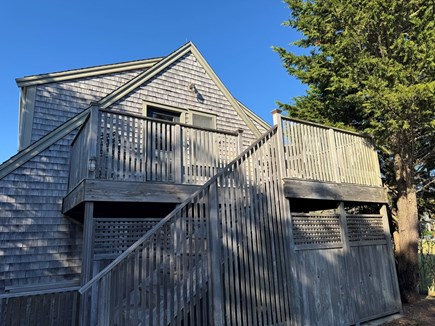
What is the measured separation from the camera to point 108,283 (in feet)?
11.6

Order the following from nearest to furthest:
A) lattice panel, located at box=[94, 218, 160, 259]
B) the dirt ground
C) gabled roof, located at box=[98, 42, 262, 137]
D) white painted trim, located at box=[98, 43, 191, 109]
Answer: lattice panel, located at box=[94, 218, 160, 259]
the dirt ground
white painted trim, located at box=[98, 43, 191, 109]
gabled roof, located at box=[98, 42, 262, 137]

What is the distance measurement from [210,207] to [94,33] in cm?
1520

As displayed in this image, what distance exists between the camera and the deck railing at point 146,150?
5.27 metres

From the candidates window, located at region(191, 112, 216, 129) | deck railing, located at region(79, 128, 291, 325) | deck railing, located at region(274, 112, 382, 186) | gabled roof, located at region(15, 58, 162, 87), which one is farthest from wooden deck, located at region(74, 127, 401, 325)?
gabled roof, located at region(15, 58, 162, 87)

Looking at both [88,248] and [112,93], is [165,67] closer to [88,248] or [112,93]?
[112,93]

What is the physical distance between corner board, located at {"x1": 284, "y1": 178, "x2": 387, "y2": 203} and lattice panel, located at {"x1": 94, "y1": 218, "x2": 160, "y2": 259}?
9.46ft

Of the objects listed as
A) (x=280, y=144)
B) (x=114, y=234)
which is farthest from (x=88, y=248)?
(x=280, y=144)

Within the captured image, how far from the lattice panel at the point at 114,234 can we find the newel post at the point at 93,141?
3.08 feet

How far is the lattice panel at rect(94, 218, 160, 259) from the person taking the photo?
5.45 meters

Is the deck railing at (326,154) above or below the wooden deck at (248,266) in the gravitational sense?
above

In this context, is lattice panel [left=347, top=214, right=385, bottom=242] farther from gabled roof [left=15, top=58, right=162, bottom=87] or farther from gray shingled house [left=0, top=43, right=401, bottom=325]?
gabled roof [left=15, top=58, right=162, bottom=87]

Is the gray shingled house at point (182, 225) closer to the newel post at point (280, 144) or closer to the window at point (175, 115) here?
the newel post at point (280, 144)

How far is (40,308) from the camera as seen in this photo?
5391 mm

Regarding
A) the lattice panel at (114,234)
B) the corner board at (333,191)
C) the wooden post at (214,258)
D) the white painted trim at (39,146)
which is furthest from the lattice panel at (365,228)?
the white painted trim at (39,146)
